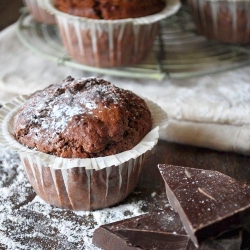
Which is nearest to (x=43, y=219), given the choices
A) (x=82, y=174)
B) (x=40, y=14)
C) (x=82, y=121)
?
(x=82, y=174)

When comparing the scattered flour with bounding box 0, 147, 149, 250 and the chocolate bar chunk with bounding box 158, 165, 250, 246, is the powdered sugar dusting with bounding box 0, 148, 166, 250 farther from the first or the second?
the chocolate bar chunk with bounding box 158, 165, 250, 246

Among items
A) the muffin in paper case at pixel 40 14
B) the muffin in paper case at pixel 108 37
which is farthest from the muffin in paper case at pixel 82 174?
the muffin in paper case at pixel 40 14

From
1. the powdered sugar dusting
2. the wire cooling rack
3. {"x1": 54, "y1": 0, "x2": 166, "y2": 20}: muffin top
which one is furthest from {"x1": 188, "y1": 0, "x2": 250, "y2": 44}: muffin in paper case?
the powdered sugar dusting

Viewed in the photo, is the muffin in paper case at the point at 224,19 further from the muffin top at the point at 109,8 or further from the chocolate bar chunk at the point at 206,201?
the chocolate bar chunk at the point at 206,201

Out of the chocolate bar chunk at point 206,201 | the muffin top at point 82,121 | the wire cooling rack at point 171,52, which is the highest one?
the muffin top at point 82,121

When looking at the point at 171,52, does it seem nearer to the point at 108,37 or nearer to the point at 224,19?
the point at 224,19

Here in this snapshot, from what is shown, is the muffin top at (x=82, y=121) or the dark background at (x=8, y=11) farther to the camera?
the dark background at (x=8, y=11)
